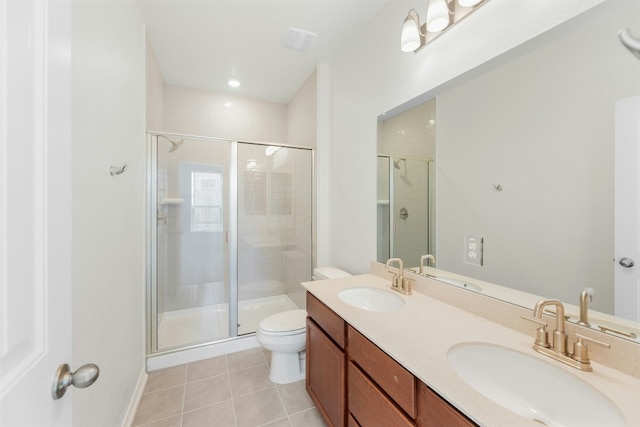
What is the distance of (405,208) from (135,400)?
7.18ft

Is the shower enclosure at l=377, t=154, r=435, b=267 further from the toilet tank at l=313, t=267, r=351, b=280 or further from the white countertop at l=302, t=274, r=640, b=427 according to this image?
the toilet tank at l=313, t=267, r=351, b=280

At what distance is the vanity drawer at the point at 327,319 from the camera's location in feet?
4.15

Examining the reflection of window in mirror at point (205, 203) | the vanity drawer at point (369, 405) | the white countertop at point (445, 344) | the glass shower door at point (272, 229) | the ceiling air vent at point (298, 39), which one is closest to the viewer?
the white countertop at point (445, 344)

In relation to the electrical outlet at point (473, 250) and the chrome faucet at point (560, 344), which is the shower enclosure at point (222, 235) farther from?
the chrome faucet at point (560, 344)

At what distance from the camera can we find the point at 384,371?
960 millimetres

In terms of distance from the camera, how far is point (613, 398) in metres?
0.67

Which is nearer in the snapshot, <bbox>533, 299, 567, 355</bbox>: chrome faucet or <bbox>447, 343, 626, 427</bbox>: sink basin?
<bbox>447, 343, 626, 427</bbox>: sink basin

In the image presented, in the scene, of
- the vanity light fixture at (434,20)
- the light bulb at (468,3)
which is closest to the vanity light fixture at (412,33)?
the vanity light fixture at (434,20)

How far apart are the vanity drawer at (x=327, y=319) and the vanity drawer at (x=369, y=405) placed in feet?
0.44

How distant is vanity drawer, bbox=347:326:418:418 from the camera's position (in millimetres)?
838

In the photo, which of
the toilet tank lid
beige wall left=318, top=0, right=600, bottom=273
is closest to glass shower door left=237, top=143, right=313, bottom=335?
beige wall left=318, top=0, right=600, bottom=273

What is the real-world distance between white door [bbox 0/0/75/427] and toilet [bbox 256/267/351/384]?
1385 mm

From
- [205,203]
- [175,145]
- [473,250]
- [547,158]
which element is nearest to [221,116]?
[175,145]

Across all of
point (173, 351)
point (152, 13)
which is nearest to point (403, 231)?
point (173, 351)
